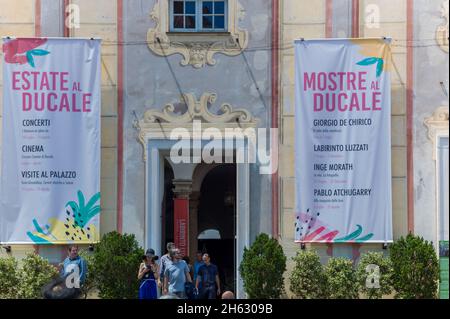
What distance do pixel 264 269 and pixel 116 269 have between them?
113 inches

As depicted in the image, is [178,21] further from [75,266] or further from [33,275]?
[33,275]

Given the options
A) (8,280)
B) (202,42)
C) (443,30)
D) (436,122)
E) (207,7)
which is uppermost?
(207,7)

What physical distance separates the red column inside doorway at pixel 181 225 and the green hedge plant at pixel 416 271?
15.0 feet

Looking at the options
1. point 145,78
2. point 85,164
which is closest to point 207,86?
point 145,78

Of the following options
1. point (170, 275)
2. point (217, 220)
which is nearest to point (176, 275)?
point (170, 275)

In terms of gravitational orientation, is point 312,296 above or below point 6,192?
below

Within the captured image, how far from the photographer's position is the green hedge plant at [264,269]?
2408 centimetres

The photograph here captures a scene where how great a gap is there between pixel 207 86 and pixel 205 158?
1.47m

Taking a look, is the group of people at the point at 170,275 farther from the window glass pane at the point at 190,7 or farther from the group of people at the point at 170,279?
the window glass pane at the point at 190,7

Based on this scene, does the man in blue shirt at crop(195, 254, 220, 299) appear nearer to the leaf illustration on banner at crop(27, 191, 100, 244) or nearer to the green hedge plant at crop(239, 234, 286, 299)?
the green hedge plant at crop(239, 234, 286, 299)

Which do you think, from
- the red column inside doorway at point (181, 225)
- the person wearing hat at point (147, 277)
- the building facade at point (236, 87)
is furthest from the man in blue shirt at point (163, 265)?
the red column inside doorway at point (181, 225)

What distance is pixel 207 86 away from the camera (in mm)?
25328

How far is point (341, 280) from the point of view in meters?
24.4
